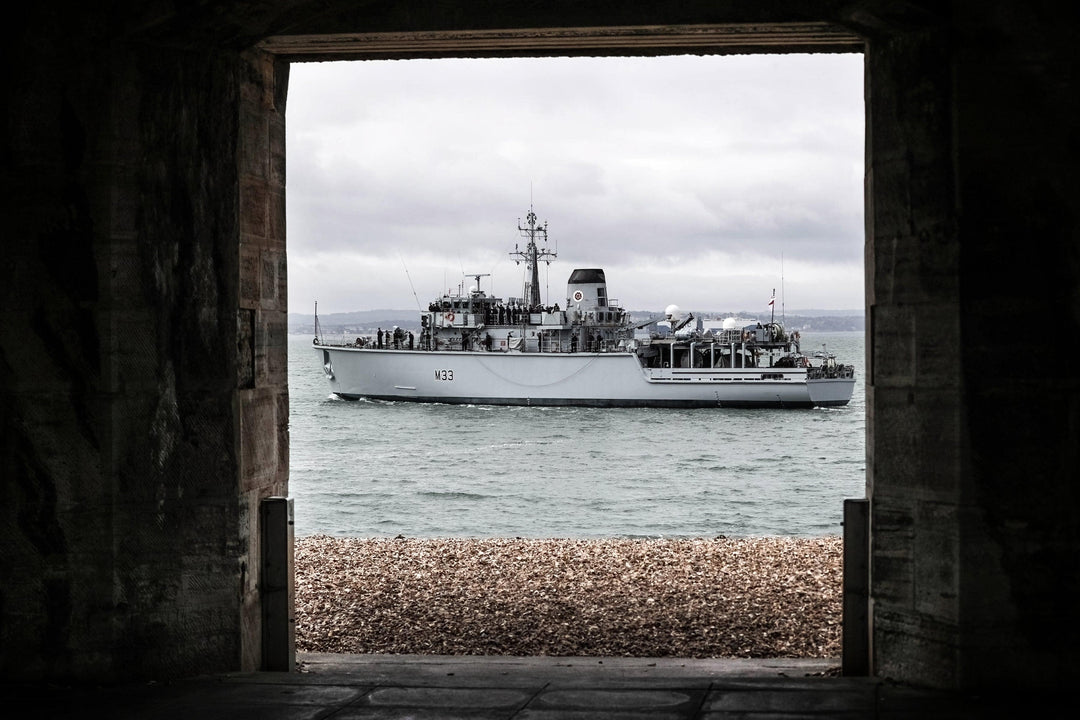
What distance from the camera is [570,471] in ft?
114

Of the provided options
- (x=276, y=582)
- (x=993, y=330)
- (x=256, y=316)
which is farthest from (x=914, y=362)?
(x=276, y=582)

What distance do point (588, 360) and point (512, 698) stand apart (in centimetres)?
4698

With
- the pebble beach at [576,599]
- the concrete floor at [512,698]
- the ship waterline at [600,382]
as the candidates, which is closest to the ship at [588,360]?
the ship waterline at [600,382]

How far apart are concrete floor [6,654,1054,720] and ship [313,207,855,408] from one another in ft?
152

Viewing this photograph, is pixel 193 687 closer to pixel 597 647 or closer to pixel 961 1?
pixel 597 647

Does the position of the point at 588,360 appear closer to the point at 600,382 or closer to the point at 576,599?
the point at 600,382

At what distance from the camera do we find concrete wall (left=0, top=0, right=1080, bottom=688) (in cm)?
450

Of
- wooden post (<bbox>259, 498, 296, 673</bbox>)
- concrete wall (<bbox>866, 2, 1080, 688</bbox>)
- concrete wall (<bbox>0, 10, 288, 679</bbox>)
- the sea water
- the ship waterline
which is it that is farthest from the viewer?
the ship waterline

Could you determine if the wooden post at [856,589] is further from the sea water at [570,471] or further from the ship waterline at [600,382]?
the ship waterline at [600,382]

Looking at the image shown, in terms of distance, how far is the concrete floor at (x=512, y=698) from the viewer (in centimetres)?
424

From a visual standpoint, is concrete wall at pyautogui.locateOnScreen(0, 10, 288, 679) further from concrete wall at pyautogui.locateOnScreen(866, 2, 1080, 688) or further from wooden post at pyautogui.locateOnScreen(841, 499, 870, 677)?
concrete wall at pyautogui.locateOnScreen(866, 2, 1080, 688)

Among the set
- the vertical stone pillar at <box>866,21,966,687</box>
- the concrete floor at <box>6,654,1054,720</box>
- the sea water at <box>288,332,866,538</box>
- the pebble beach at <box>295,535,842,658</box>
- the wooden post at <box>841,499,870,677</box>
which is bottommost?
the sea water at <box>288,332,866,538</box>

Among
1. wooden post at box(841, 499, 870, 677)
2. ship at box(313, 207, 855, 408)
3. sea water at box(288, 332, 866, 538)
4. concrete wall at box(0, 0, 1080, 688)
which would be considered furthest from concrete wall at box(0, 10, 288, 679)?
ship at box(313, 207, 855, 408)

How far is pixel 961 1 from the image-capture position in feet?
14.7
